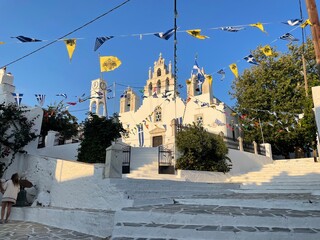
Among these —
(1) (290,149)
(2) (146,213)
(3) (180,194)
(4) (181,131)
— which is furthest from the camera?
(1) (290,149)

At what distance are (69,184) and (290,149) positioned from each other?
60.1ft

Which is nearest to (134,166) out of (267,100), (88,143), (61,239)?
(88,143)

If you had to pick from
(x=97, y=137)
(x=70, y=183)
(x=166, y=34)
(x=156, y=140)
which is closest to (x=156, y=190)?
(x=70, y=183)

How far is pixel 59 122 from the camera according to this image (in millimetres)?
16469

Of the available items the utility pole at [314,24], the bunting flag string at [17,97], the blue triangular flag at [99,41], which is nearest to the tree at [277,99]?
the utility pole at [314,24]

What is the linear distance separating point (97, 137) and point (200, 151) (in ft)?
15.7

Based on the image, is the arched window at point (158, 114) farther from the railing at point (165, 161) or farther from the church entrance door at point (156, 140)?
the railing at point (165, 161)

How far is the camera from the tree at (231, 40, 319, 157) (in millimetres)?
18719

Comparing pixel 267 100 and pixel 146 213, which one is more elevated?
pixel 267 100

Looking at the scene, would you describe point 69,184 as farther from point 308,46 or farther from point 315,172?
point 308,46

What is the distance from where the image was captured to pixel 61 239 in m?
4.66

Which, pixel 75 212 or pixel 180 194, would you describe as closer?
pixel 75 212

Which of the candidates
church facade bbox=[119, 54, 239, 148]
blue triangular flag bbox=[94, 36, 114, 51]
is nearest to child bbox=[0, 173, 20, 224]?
blue triangular flag bbox=[94, 36, 114, 51]

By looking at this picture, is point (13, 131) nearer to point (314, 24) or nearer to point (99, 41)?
point (99, 41)
